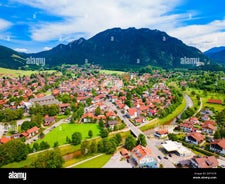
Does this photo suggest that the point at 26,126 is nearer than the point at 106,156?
No

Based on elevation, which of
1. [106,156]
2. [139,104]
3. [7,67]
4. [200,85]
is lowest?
[106,156]

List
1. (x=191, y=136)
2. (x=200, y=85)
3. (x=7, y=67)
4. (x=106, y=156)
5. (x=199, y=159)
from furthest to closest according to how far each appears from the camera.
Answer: (x=7, y=67), (x=200, y=85), (x=191, y=136), (x=106, y=156), (x=199, y=159)

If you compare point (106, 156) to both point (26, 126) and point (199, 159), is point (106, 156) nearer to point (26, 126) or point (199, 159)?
point (199, 159)

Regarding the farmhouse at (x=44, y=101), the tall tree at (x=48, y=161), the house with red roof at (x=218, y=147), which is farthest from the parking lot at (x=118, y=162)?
the farmhouse at (x=44, y=101)

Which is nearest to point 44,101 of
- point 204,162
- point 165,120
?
point 165,120

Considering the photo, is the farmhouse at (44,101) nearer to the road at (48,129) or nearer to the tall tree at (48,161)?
the road at (48,129)

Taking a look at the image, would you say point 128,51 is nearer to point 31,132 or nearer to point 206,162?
point 31,132
